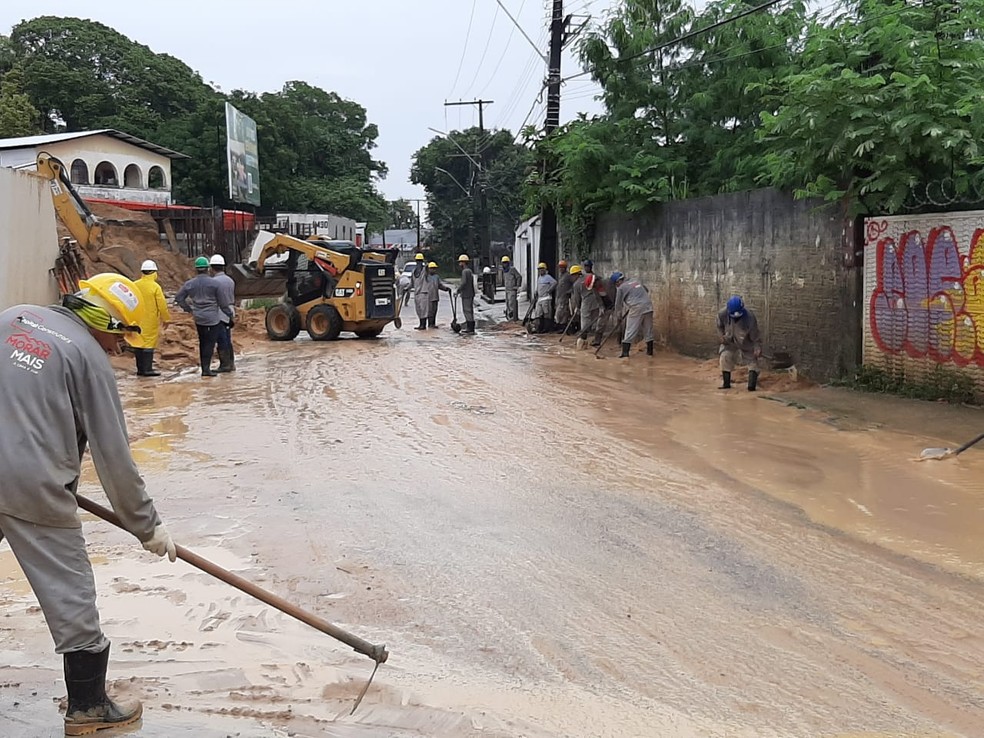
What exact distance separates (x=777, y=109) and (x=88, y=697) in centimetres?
1430

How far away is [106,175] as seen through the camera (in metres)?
42.9

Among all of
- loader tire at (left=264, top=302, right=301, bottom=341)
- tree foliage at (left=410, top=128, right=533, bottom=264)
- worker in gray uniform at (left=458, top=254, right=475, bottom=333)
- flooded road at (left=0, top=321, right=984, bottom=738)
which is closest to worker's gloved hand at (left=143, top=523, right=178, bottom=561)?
flooded road at (left=0, top=321, right=984, bottom=738)

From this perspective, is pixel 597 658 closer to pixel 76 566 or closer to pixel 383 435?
pixel 76 566

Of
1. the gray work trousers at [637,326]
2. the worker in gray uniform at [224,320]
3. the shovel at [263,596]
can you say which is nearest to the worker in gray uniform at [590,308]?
the gray work trousers at [637,326]

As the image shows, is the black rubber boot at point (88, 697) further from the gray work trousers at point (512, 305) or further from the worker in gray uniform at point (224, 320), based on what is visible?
the gray work trousers at point (512, 305)

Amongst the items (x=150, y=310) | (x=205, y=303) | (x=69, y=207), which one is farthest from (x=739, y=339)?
(x=69, y=207)

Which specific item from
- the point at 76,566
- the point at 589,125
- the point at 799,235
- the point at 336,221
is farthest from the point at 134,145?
the point at 76,566

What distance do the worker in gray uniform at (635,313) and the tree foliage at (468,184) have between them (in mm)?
41978

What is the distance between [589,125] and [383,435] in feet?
37.2

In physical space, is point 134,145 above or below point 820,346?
above

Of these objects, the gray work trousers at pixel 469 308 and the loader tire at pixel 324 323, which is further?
the gray work trousers at pixel 469 308

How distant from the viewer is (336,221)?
50156 millimetres

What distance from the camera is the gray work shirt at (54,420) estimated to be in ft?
11.6

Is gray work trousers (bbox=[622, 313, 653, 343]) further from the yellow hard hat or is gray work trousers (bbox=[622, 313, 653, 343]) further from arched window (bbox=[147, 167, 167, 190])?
arched window (bbox=[147, 167, 167, 190])
